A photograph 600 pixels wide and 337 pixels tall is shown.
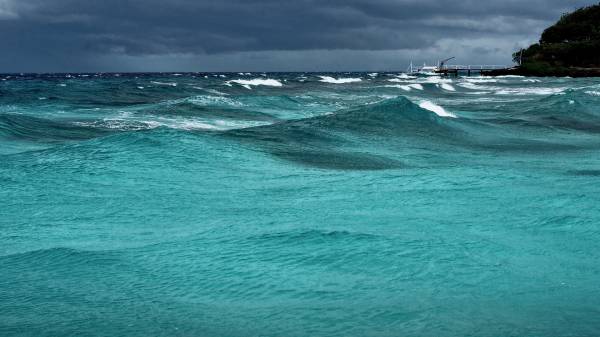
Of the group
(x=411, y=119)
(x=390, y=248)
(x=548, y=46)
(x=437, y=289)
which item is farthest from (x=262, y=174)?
(x=548, y=46)

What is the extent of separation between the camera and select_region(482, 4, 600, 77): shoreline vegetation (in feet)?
289

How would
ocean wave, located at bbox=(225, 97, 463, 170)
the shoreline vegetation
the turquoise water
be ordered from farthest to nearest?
1. the shoreline vegetation
2. ocean wave, located at bbox=(225, 97, 463, 170)
3. the turquoise water

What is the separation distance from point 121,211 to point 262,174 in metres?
3.21

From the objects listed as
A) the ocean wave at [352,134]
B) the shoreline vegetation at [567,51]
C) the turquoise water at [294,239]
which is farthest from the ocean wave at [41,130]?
the shoreline vegetation at [567,51]

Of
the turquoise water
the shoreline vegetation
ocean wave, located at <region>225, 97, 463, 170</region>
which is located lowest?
the turquoise water

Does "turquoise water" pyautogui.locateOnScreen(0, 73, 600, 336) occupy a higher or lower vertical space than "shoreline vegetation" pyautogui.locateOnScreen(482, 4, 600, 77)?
lower

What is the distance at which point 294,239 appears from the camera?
7488mm

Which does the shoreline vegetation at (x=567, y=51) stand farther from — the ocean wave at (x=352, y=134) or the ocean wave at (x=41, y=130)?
the ocean wave at (x=41, y=130)

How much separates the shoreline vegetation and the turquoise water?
7737 cm

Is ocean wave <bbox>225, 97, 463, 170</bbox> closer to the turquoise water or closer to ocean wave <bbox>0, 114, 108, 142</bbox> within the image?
the turquoise water

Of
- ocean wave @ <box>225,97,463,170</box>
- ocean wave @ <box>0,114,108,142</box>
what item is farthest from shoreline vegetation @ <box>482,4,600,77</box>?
ocean wave @ <box>0,114,108,142</box>

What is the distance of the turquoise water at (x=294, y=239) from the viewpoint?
5434mm

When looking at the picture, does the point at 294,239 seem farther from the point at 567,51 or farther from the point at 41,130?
the point at 567,51

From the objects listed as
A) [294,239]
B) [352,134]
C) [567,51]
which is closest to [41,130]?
[352,134]
